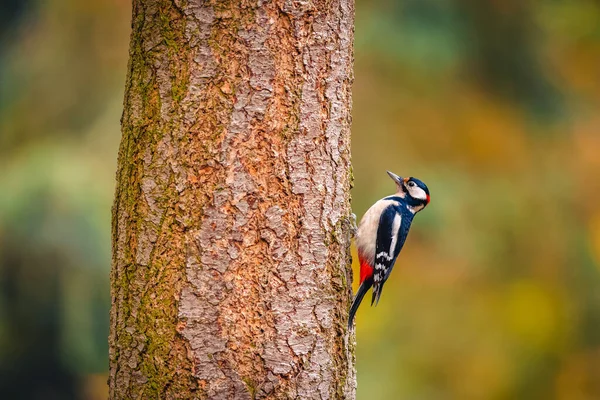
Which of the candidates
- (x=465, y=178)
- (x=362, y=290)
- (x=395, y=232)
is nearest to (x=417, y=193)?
(x=395, y=232)

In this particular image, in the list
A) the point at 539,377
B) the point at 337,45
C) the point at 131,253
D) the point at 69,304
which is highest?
the point at 337,45

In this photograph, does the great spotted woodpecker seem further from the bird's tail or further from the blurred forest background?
the blurred forest background

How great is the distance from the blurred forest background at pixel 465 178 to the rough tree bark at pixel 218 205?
16.6 feet

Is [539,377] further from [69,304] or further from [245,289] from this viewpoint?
[245,289]

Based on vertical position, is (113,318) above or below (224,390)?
above

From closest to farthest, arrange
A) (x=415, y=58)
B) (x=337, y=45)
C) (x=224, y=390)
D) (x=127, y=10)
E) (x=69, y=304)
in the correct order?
(x=224, y=390)
(x=337, y=45)
(x=69, y=304)
(x=127, y=10)
(x=415, y=58)

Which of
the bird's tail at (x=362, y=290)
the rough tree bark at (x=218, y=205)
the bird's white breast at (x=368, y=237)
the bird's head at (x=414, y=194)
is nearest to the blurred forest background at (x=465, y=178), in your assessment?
the bird's head at (x=414, y=194)

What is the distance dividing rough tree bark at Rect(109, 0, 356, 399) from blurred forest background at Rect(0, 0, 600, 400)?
507cm

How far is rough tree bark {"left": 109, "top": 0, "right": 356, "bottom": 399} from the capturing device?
2.62 metres

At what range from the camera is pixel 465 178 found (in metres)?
8.52

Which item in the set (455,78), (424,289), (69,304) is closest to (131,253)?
(69,304)

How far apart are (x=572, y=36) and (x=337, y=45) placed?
22.8 ft

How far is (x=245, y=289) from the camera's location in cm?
265

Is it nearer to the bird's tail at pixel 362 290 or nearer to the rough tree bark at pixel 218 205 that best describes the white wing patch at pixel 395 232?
the bird's tail at pixel 362 290
